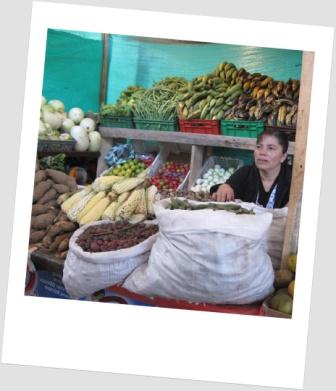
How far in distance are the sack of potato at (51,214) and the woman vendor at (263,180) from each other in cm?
116

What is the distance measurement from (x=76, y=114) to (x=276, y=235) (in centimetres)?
185

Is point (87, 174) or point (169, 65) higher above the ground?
point (169, 65)

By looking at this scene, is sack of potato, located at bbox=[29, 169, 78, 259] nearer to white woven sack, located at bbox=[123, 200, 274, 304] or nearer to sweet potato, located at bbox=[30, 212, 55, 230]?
sweet potato, located at bbox=[30, 212, 55, 230]

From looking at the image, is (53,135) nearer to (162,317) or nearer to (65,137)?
(65,137)

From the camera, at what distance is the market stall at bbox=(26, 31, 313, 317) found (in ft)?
14.4

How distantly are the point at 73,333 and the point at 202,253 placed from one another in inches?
47.6

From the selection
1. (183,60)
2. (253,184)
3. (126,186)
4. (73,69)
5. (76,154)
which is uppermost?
(183,60)

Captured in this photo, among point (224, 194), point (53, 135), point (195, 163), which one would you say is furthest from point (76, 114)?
point (224, 194)

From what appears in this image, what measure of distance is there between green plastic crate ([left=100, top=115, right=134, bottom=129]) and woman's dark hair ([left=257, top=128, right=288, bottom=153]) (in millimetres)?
1041

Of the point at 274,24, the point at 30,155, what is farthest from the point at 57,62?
the point at 274,24

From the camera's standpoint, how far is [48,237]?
4723mm

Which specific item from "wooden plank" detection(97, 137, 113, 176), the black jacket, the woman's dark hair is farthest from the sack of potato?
the woman's dark hair

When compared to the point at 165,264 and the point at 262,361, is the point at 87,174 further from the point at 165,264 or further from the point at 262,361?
the point at 262,361

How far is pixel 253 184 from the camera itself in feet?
15.1
